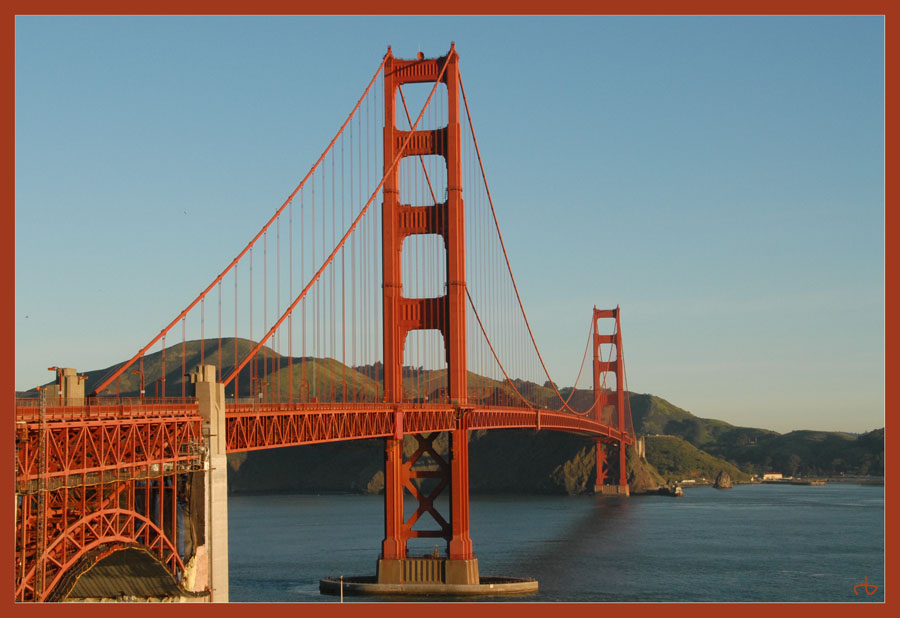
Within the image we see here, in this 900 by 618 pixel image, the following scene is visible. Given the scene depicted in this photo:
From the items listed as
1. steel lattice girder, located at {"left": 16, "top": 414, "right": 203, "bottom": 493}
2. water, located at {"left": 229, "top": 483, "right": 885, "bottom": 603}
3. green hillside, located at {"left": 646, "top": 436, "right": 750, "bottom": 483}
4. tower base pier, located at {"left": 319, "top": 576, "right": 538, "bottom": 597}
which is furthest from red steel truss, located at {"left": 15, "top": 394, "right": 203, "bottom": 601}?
green hillside, located at {"left": 646, "top": 436, "right": 750, "bottom": 483}

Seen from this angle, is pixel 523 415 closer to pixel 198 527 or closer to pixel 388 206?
pixel 388 206

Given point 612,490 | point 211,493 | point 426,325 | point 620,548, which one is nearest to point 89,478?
point 211,493

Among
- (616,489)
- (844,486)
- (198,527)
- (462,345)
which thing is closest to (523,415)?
(462,345)

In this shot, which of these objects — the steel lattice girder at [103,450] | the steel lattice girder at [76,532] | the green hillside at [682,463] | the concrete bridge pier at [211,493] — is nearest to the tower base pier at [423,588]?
the concrete bridge pier at [211,493]

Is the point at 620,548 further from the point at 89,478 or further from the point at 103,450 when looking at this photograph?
the point at 89,478

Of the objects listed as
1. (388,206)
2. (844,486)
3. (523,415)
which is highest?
(388,206)
